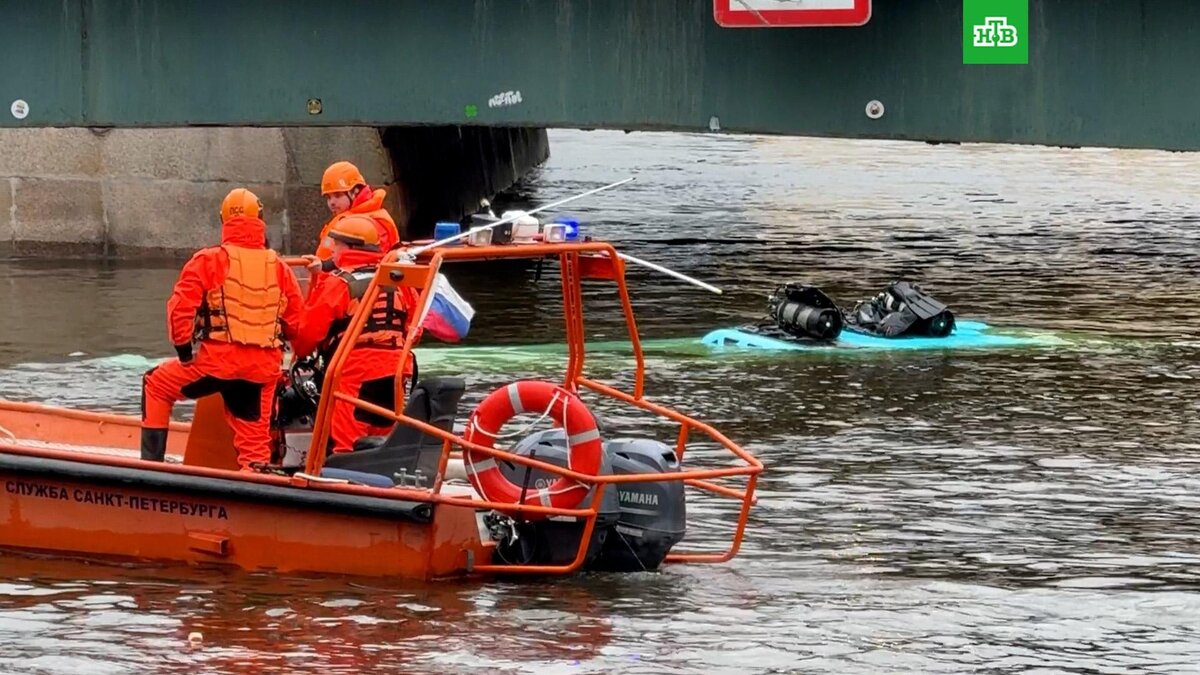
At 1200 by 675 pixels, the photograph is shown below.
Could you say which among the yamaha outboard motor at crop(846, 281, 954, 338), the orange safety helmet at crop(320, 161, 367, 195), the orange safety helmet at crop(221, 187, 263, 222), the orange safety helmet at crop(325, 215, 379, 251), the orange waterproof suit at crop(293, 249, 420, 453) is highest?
the orange safety helmet at crop(320, 161, 367, 195)

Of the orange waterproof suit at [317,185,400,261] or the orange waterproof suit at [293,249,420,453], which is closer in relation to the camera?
the orange waterproof suit at [293,249,420,453]

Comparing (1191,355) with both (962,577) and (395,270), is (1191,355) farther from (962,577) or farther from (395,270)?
(395,270)

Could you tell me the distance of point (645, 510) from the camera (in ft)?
35.8

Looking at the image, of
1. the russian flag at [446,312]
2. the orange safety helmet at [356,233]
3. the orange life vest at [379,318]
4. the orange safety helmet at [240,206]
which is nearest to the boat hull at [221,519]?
the russian flag at [446,312]

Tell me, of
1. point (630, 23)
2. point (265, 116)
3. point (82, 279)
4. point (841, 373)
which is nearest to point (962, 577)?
point (841, 373)

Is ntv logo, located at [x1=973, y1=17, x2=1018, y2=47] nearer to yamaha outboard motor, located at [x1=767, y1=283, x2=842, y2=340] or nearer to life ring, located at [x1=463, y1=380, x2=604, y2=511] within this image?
yamaha outboard motor, located at [x1=767, y1=283, x2=842, y2=340]

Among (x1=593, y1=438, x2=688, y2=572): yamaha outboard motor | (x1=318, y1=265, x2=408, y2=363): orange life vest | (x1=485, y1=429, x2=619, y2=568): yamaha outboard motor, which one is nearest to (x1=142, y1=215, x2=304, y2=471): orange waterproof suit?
(x1=318, y1=265, x2=408, y2=363): orange life vest

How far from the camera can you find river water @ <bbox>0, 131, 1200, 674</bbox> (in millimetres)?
9891

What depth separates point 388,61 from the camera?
75.8ft

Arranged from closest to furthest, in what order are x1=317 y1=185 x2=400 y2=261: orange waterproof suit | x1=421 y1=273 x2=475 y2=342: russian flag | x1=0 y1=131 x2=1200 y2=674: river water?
x1=0 y1=131 x2=1200 y2=674: river water, x1=421 y1=273 x2=475 y2=342: russian flag, x1=317 y1=185 x2=400 y2=261: orange waterproof suit

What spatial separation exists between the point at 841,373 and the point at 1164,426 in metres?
3.37

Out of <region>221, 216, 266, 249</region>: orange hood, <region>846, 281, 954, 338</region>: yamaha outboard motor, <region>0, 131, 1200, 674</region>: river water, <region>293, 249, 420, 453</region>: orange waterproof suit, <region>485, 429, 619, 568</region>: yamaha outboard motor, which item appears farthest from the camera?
<region>846, 281, 954, 338</region>: yamaha outboard motor

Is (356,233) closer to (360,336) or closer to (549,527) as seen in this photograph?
(360,336)

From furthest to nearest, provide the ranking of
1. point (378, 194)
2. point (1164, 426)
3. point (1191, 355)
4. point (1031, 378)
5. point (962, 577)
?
point (1191, 355) < point (1031, 378) < point (1164, 426) < point (378, 194) < point (962, 577)
